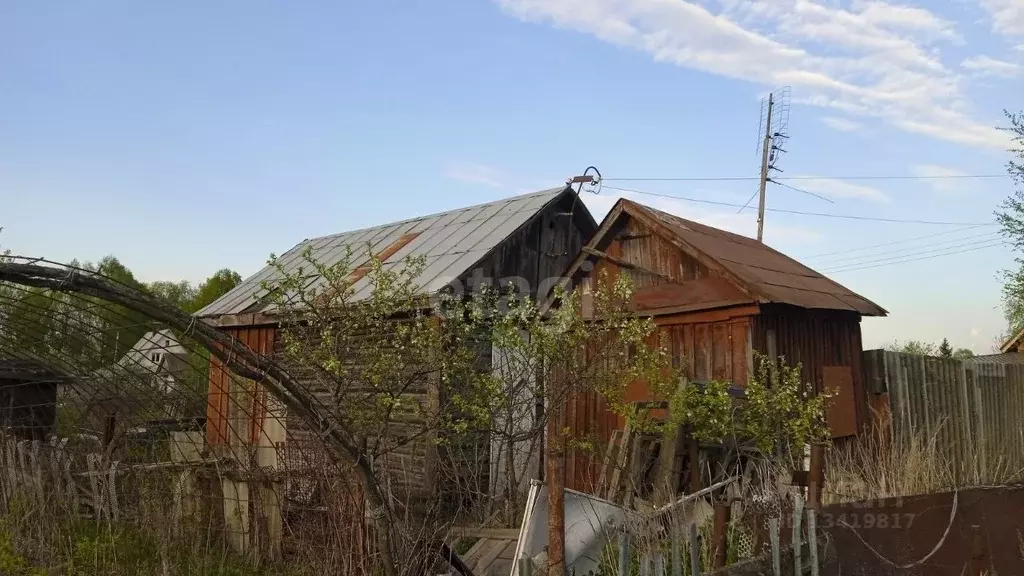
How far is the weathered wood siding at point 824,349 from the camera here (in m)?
8.70

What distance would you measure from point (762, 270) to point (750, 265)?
0.17 m

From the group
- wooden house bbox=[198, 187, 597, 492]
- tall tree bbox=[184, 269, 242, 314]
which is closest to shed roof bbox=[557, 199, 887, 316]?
wooden house bbox=[198, 187, 597, 492]

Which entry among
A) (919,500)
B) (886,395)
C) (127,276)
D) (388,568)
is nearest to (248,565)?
(388,568)

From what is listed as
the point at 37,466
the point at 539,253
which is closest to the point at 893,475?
the point at 539,253

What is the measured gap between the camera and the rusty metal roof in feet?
28.2

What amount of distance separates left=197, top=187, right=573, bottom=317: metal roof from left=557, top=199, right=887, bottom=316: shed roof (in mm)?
1728

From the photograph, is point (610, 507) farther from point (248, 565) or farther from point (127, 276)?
point (127, 276)

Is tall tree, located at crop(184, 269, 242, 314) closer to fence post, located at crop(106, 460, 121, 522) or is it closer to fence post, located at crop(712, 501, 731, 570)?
fence post, located at crop(106, 460, 121, 522)

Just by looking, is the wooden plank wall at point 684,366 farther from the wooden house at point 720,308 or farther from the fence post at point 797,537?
the fence post at point 797,537

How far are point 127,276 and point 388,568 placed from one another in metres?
40.3

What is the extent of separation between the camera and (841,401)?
9.27 metres

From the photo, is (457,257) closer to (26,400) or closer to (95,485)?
(95,485)

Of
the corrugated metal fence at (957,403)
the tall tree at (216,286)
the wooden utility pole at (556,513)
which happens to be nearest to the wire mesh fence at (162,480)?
the wooden utility pole at (556,513)

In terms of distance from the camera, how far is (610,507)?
655 centimetres
